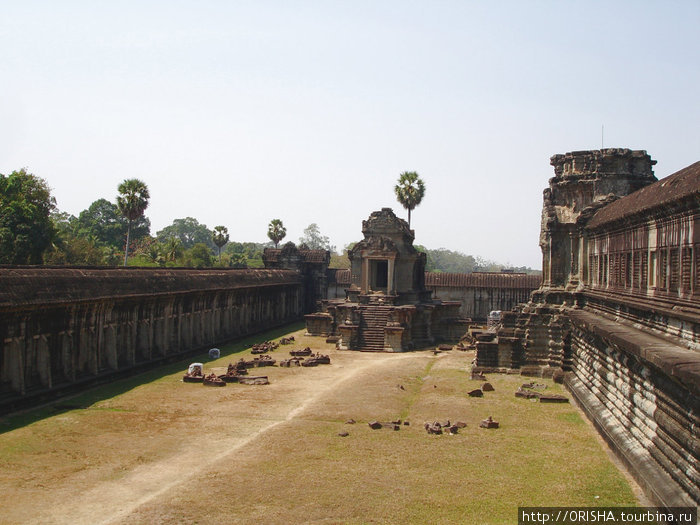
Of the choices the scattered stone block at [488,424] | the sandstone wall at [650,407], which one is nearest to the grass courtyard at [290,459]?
the scattered stone block at [488,424]

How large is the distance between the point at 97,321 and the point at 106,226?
81.3 meters

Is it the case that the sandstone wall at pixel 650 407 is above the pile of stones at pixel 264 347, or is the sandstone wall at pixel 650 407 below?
above

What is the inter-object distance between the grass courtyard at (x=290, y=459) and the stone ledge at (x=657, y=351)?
2.49 metres

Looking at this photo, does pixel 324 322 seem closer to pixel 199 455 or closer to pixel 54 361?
pixel 54 361

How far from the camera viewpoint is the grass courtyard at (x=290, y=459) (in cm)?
1113

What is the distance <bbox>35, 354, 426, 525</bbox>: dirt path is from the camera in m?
10.8

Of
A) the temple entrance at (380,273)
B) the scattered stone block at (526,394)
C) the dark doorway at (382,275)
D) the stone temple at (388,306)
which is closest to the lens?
the scattered stone block at (526,394)

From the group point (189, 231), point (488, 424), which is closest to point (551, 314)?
point (488, 424)

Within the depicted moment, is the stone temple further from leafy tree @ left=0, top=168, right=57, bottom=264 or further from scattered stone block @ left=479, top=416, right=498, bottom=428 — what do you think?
leafy tree @ left=0, top=168, right=57, bottom=264

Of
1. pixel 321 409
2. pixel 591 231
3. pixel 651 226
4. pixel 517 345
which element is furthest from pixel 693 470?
pixel 517 345

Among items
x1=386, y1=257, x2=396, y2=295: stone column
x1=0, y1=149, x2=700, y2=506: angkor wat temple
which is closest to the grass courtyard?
x1=0, y1=149, x2=700, y2=506: angkor wat temple

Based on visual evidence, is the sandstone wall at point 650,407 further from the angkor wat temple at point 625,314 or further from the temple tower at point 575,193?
the temple tower at point 575,193

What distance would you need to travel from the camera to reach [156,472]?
13.1m

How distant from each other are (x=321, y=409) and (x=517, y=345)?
10.1 metres
